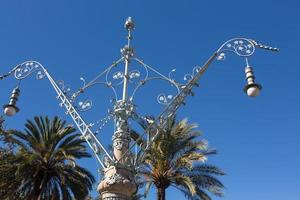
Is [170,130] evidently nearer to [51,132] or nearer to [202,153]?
[202,153]

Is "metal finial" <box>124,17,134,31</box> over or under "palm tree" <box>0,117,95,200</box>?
under

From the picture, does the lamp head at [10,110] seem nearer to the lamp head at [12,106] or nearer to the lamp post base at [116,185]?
the lamp head at [12,106]

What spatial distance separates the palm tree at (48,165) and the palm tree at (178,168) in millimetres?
4787

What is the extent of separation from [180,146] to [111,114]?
14156mm

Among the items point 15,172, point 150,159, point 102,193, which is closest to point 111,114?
point 102,193

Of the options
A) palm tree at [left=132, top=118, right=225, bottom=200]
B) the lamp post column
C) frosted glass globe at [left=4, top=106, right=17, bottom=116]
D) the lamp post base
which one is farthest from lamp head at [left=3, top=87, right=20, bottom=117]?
palm tree at [left=132, top=118, right=225, bottom=200]

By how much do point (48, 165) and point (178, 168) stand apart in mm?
8004

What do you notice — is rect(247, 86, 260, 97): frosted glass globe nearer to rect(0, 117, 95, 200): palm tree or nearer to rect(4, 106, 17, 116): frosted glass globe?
rect(4, 106, 17, 116): frosted glass globe

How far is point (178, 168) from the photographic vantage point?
21.2m

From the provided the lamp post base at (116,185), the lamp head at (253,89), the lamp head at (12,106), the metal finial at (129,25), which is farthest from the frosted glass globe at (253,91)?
the lamp head at (12,106)

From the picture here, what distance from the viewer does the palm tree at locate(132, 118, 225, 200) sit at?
824 inches

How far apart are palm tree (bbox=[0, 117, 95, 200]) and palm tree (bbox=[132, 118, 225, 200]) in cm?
479

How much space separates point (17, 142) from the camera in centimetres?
2388

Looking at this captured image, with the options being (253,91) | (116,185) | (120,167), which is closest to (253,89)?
(253,91)
